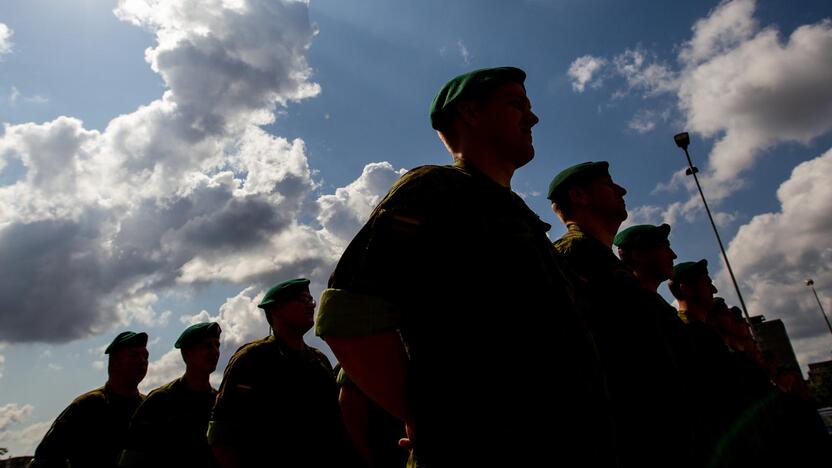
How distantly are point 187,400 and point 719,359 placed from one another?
235 inches

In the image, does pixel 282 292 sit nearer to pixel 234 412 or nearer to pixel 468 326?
pixel 234 412

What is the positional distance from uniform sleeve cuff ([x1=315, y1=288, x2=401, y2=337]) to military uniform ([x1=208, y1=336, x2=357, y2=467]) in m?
3.46

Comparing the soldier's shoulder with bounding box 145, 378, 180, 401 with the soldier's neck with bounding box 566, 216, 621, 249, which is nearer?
the soldier's neck with bounding box 566, 216, 621, 249

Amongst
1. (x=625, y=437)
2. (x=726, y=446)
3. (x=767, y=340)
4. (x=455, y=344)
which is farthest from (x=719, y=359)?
(x=767, y=340)

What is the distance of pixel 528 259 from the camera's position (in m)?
1.64

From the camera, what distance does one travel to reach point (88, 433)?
642cm

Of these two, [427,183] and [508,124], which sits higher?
[508,124]

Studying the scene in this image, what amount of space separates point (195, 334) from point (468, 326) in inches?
229

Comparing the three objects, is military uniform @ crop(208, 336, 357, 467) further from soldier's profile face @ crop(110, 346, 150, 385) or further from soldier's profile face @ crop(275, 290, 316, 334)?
soldier's profile face @ crop(110, 346, 150, 385)

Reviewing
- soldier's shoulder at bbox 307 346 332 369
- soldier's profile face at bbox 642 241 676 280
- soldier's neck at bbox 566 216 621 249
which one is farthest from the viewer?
soldier's shoulder at bbox 307 346 332 369

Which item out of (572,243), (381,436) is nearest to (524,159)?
(572,243)

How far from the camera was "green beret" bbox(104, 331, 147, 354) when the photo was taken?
22.2 ft

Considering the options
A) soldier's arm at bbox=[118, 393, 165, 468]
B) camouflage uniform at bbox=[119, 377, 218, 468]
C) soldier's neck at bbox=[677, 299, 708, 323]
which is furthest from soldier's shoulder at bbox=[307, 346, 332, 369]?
soldier's neck at bbox=[677, 299, 708, 323]

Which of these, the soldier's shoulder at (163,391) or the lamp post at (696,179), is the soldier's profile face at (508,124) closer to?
the soldier's shoulder at (163,391)
